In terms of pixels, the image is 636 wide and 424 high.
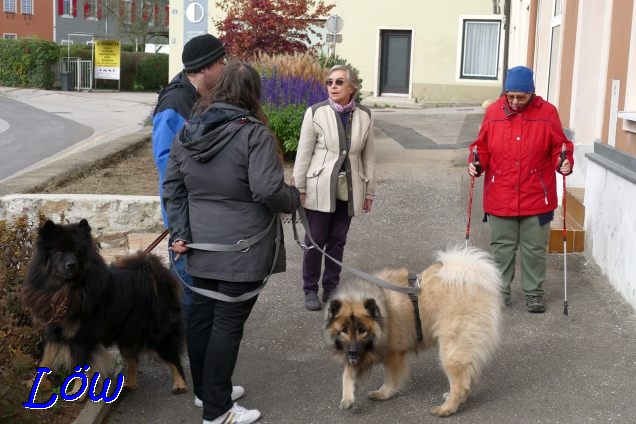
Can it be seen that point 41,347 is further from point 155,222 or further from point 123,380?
point 155,222

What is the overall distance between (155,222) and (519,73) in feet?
14.4

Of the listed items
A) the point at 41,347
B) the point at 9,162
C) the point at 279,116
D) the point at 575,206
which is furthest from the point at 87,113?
the point at 41,347

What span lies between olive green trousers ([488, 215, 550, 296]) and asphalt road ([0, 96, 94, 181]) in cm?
983

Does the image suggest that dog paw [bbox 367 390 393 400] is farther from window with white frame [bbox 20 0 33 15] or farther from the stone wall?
window with white frame [bbox 20 0 33 15]

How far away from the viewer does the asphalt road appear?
16.1 metres

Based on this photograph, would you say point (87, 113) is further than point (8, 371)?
Yes

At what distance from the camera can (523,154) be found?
6.53 metres

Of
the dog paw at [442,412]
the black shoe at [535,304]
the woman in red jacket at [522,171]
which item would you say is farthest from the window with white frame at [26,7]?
the dog paw at [442,412]

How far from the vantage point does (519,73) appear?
20.8 ft

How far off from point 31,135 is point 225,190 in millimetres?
17612

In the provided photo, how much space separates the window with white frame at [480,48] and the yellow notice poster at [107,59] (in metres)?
17.7

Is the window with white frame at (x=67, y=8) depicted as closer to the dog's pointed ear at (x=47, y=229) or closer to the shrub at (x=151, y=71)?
the shrub at (x=151, y=71)

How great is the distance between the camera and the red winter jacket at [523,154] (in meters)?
6.49

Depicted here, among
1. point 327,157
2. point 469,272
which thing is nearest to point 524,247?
point 327,157
